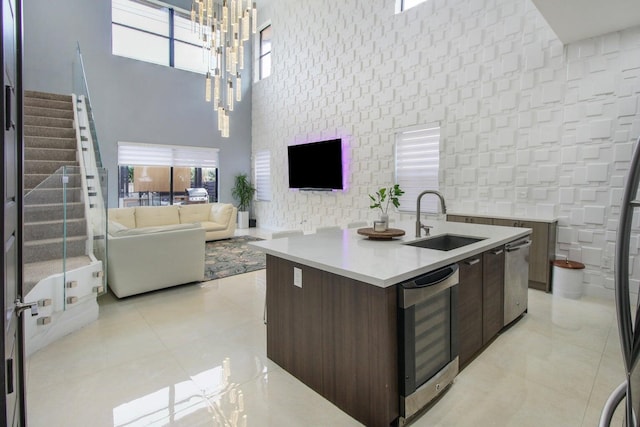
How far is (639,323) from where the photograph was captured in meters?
0.68

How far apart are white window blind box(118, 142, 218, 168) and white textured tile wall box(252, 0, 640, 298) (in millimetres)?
3202

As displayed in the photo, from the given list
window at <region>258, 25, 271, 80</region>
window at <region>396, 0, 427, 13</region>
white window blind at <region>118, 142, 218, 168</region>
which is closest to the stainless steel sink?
window at <region>396, 0, 427, 13</region>

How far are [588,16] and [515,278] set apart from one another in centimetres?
272

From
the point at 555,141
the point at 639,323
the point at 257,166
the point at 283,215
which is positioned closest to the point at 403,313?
the point at 639,323

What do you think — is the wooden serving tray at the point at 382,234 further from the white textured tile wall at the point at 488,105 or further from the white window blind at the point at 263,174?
the white window blind at the point at 263,174

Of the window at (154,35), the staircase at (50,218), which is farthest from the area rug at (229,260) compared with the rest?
the window at (154,35)

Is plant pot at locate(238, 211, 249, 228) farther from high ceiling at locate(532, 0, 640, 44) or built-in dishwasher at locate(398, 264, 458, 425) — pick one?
built-in dishwasher at locate(398, 264, 458, 425)

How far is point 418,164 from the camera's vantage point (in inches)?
219

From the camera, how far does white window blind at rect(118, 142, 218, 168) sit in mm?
7789

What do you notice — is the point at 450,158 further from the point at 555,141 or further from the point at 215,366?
the point at 215,366

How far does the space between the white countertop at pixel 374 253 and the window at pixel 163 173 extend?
268 inches

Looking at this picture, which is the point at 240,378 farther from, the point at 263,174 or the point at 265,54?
the point at 265,54

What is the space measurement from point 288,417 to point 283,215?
22.2ft

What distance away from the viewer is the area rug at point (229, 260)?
4.89 m
